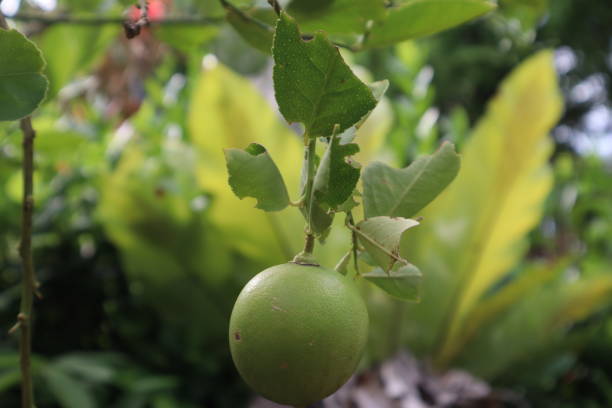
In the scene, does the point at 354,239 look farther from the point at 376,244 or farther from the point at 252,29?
the point at 252,29

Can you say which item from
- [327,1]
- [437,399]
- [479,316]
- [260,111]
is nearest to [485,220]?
[479,316]

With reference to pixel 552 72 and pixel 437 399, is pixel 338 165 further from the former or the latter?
pixel 552 72

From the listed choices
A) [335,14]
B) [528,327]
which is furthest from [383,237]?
[528,327]

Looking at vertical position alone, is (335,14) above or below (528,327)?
above

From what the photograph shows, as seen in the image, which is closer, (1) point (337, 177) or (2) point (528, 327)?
(1) point (337, 177)

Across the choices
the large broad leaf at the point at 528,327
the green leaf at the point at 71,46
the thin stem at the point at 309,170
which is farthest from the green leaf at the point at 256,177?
the large broad leaf at the point at 528,327

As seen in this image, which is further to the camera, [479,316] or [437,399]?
[479,316]
